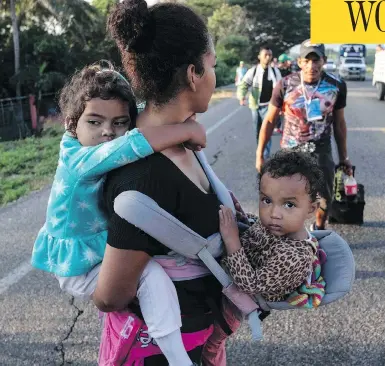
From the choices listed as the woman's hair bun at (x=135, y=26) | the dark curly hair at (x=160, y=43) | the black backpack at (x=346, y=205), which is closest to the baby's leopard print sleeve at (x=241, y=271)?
the dark curly hair at (x=160, y=43)

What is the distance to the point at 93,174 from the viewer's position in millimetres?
1486

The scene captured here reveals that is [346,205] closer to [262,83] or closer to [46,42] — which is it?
[262,83]

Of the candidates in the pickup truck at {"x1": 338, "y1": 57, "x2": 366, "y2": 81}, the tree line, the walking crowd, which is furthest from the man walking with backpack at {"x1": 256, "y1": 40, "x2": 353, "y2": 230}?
the pickup truck at {"x1": 338, "y1": 57, "x2": 366, "y2": 81}

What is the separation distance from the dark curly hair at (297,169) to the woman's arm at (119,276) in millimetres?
542

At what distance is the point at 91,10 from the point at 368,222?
26.7 meters

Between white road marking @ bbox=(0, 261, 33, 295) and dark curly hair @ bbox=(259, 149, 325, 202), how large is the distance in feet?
9.68

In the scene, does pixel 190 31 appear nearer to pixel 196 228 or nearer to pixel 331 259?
pixel 196 228

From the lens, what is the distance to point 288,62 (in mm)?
12750

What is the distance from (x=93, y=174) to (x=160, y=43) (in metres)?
0.42

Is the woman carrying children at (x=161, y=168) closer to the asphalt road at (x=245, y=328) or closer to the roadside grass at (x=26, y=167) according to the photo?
the asphalt road at (x=245, y=328)

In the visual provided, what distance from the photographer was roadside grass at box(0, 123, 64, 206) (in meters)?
7.26

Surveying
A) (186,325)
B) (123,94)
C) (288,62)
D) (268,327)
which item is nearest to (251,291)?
(186,325)

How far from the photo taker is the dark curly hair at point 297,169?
66.3 inches

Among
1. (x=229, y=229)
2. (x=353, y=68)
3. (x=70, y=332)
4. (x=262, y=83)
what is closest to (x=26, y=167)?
(x=262, y=83)
